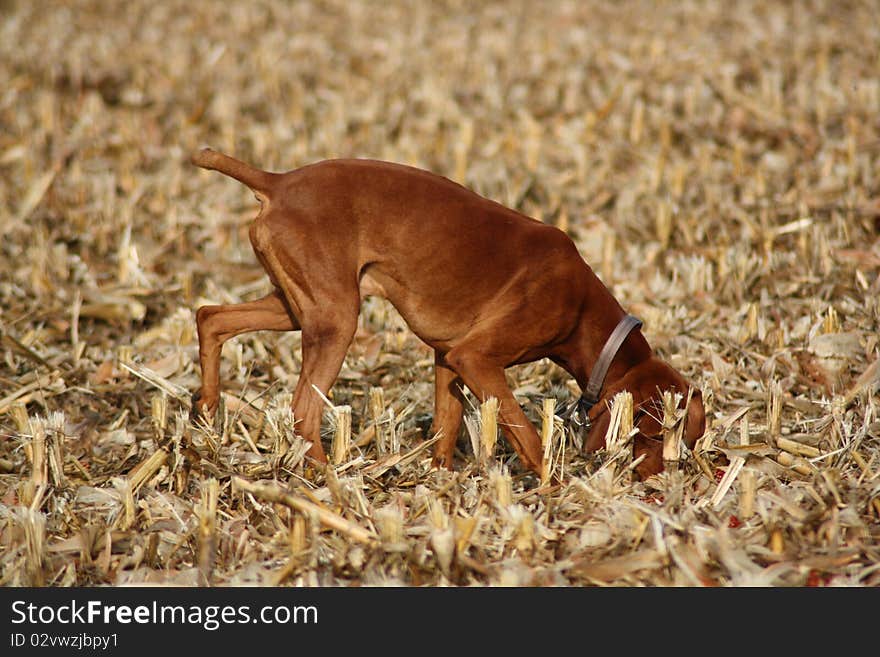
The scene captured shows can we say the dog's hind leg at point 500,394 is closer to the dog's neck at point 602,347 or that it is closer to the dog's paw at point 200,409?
the dog's neck at point 602,347

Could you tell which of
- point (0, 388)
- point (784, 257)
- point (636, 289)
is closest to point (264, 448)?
point (0, 388)

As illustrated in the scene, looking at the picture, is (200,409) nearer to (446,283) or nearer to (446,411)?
(446,411)

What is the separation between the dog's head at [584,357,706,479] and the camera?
4957 millimetres

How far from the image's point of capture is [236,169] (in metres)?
5.02

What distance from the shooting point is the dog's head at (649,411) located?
4957 millimetres

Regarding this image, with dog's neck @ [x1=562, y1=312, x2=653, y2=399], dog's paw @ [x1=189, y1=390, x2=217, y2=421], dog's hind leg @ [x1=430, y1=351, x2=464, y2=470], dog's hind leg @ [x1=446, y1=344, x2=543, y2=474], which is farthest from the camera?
dog's hind leg @ [x1=430, y1=351, x2=464, y2=470]

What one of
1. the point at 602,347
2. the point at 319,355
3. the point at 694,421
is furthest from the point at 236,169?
the point at 694,421

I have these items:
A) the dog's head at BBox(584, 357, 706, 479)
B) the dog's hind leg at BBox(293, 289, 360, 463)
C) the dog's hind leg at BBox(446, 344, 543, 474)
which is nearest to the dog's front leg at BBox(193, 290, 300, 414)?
the dog's hind leg at BBox(293, 289, 360, 463)

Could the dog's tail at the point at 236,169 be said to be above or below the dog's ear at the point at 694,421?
above

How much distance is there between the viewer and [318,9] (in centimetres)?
1405

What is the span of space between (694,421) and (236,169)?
92.7 inches

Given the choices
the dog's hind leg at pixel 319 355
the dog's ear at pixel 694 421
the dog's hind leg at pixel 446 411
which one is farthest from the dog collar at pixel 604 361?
the dog's hind leg at pixel 319 355

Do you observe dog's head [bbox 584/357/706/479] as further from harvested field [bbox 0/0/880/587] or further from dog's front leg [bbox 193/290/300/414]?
dog's front leg [bbox 193/290/300/414]

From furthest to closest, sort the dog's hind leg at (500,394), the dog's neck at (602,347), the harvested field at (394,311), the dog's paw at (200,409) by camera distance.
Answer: the dog's paw at (200,409) → the dog's neck at (602,347) → the dog's hind leg at (500,394) → the harvested field at (394,311)
